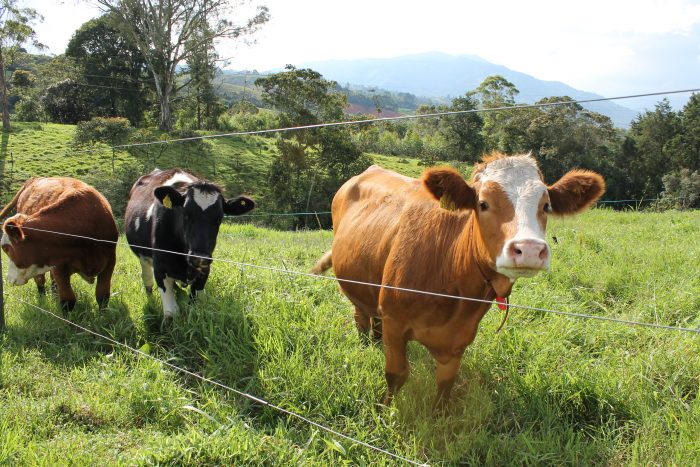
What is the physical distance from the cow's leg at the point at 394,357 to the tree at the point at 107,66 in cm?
3842

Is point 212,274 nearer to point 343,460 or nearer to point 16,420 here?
point 16,420

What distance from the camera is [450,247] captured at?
3.01m

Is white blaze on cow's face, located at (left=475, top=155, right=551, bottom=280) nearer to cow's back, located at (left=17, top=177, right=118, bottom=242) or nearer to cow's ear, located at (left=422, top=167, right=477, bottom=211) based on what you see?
cow's ear, located at (left=422, top=167, right=477, bottom=211)

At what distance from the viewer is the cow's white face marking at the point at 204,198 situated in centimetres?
463

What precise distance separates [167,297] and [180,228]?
0.73 meters

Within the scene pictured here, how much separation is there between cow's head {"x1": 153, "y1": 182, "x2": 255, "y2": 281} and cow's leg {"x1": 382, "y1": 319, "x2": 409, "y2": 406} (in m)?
2.02

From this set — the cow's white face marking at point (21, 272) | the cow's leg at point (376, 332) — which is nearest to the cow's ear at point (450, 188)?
the cow's leg at point (376, 332)

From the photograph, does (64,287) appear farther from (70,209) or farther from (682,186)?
(682,186)

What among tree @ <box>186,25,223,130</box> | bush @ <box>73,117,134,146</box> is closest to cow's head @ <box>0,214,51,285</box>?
bush @ <box>73,117,134,146</box>

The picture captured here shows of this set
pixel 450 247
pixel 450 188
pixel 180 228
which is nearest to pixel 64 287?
pixel 180 228

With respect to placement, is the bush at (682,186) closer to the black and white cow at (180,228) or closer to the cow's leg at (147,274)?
the black and white cow at (180,228)

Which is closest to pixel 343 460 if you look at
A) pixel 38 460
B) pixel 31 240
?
pixel 38 460

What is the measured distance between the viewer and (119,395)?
139 inches

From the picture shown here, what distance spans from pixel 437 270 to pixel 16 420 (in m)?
3.01
